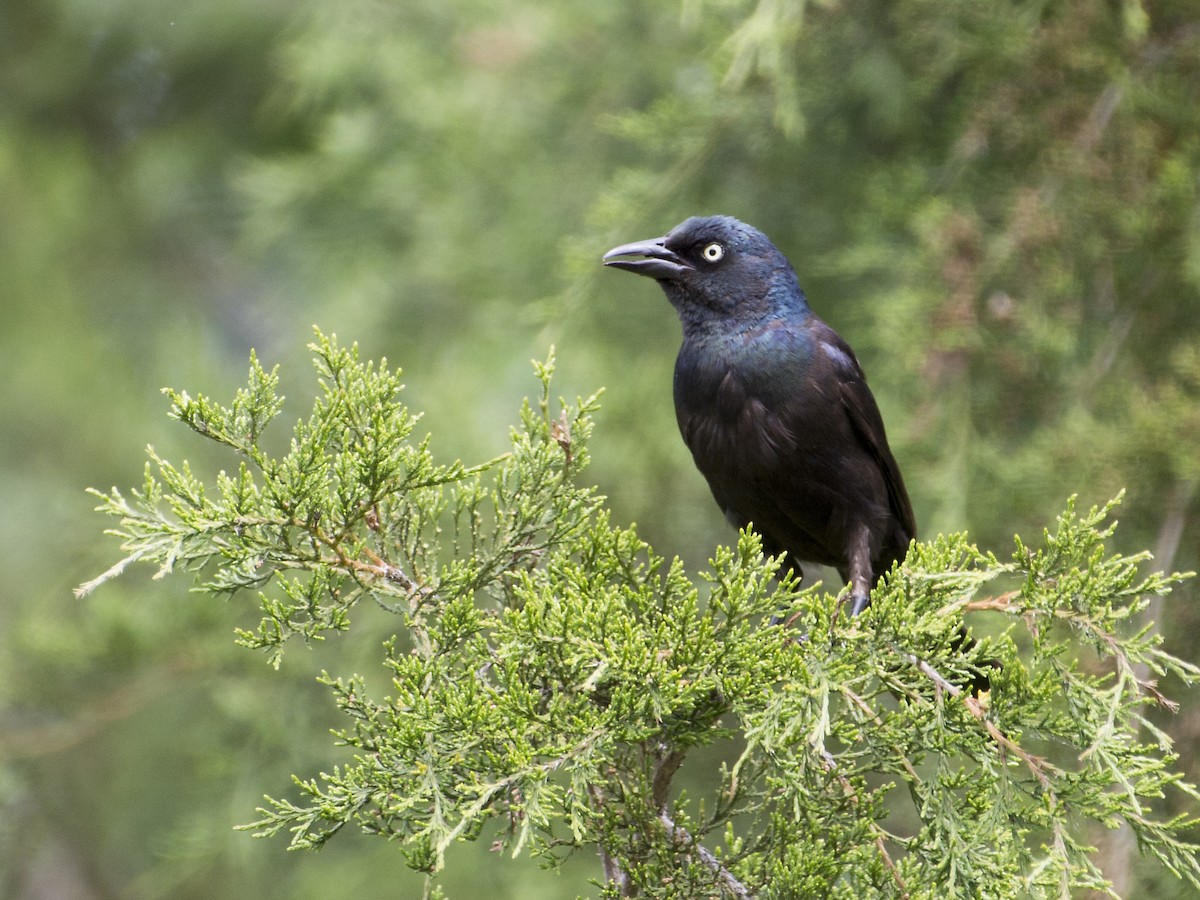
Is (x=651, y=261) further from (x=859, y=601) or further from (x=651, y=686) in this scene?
(x=651, y=686)

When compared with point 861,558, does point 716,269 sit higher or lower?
higher

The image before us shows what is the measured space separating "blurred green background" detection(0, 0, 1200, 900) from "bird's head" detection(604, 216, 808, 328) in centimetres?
28

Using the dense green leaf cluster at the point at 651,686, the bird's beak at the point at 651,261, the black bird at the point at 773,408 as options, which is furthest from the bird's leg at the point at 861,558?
the dense green leaf cluster at the point at 651,686

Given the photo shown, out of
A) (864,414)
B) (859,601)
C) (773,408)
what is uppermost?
(773,408)

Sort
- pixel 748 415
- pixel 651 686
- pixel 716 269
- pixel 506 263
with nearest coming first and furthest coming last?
pixel 651 686 → pixel 748 415 → pixel 716 269 → pixel 506 263

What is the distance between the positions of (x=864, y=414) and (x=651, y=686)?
6.23 feet

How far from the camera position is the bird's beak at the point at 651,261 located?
402 centimetres

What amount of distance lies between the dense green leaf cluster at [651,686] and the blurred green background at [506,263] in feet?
4.48

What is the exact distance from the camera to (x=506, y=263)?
6.10 m

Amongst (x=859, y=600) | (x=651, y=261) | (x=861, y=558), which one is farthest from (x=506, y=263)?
(x=859, y=600)

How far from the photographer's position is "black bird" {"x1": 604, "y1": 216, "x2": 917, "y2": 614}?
147 inches

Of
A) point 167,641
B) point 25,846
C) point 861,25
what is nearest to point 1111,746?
point 861,25

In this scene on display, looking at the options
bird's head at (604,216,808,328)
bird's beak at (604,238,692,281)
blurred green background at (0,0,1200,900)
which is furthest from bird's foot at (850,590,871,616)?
bird's beak at (604,238,692,281)

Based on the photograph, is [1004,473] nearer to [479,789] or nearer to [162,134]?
[479,789]
